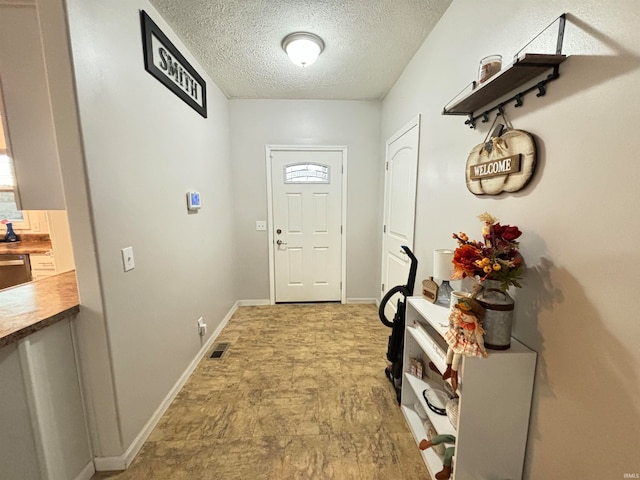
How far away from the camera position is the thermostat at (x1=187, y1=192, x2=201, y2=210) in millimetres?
2078

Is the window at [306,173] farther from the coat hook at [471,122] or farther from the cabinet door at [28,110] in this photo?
the cabinet door at [28,110]

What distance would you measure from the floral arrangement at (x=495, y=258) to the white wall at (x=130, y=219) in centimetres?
164

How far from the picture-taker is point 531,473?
3.41 feet

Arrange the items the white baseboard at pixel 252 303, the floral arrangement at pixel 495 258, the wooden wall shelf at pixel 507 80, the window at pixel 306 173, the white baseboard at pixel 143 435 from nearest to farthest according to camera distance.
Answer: the wooden wall shelf at pixel 507 80 < the floral arrangement at pixel 495 258 < the white baseboard at pixel 143 435 < the window at pixel 306 173 < the white baseboard at pixel 252 303

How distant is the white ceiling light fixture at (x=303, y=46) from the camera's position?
1.93m

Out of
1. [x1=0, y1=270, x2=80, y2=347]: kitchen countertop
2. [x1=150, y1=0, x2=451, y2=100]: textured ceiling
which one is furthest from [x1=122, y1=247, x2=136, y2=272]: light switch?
[x1=150, y1=0, x2=451, y2=100]: textured ceiling

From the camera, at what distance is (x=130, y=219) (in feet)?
4.64

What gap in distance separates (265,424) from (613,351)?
1.69 m

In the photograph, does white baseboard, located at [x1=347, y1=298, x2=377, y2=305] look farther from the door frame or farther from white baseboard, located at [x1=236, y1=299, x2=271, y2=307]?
white baseboard, located at [x1=236, y1=299, x2=271, y2=307]

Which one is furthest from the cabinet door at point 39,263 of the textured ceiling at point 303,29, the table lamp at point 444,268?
the table lamp at point 444,268

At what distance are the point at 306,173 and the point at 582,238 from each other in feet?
9.16

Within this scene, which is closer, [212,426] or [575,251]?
[575,251]

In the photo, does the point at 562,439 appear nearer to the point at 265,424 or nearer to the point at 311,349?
the point at 265,424

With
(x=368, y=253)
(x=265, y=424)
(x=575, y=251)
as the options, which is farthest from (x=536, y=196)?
(x=368, y=253)
